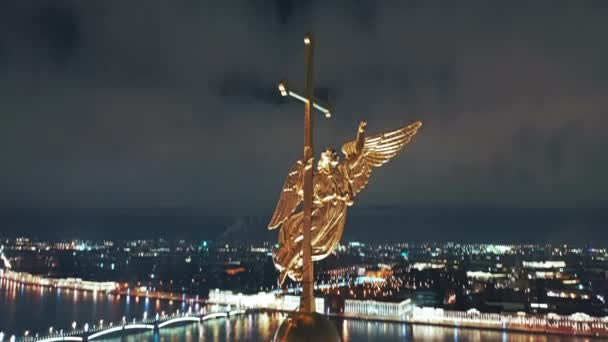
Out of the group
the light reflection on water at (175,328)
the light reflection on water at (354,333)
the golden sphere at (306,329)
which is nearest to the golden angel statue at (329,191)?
the golden sphere at (306,329)

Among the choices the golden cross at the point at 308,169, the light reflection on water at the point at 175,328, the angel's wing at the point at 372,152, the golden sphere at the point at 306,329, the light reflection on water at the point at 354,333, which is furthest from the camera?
the light reflection on water at the point at 175,328

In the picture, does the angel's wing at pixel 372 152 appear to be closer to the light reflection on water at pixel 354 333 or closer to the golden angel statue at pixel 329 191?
the golden angel statue at pixel 329 191

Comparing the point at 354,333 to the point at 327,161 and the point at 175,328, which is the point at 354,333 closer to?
the point at 175,328

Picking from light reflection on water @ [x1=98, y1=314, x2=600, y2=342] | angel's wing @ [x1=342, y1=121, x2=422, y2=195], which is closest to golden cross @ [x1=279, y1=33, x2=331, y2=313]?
angel's wing @ [x1=342, y1=121, x2=422, y2=195]

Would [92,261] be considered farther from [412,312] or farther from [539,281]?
[539,281]

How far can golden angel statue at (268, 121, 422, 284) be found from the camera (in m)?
3.21

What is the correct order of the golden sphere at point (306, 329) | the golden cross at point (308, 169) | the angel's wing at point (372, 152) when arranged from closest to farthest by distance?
the golden sphere at point (306, 329), the golden cross at point (308, 169), the angel's wing at point (372, 152)

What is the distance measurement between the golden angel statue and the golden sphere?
42 centimetres

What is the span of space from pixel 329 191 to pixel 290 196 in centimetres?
27

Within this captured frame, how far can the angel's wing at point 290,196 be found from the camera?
324 centimetres

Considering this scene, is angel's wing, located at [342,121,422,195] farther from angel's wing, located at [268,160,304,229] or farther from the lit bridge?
the lit bridge

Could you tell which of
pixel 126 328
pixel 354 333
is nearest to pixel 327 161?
pixel 126 328

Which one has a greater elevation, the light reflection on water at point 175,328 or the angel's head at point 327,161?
the angel's head at point 327,161

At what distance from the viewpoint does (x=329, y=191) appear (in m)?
3.21
